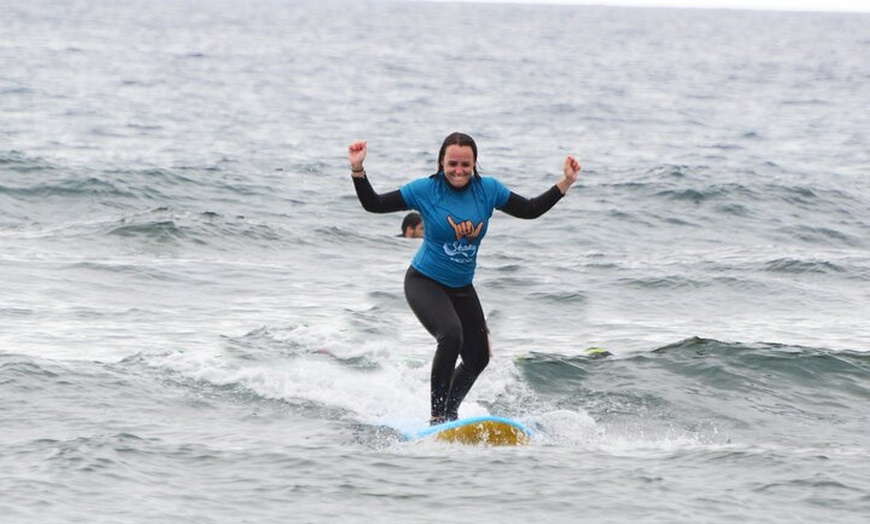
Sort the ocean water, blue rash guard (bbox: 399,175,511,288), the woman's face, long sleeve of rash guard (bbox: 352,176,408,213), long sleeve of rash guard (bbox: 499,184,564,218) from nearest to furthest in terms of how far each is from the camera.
→ the ocean water
long sleeve of rash guard (bbox: 352,176,408,213)
the woman's face
blue rash guard (bbox: 399,175,511,288)
long sleeve of rash guard (bbox: 499,184,564,218)

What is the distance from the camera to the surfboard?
396 inches

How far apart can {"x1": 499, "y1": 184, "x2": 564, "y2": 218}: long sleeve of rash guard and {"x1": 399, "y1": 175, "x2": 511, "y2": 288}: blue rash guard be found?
0.19 ft

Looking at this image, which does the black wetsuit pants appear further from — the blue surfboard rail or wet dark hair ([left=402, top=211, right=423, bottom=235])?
wet dark hair ([left=402, top=211, right=423, bottom=235])

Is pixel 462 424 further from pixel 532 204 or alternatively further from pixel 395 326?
pixel 395 326

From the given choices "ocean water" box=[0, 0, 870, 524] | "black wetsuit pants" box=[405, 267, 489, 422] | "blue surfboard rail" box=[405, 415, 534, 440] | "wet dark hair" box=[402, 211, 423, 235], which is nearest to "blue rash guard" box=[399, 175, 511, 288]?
"black wetsuit pants" box=[405, 267, 489, 422]

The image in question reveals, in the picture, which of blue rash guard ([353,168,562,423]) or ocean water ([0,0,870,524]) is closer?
ocean water ([0,0,870,524])

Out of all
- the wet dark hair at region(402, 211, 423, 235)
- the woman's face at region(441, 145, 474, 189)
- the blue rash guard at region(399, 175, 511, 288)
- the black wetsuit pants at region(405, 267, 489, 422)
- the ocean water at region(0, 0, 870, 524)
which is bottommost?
the ocean water at region(0, 0, 870, 524)

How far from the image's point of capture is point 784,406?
12.3 m

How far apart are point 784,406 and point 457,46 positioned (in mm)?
90514

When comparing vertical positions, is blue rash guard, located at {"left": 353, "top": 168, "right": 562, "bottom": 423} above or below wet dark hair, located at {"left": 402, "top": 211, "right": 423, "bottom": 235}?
above

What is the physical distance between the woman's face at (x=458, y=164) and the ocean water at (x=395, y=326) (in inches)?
74.2

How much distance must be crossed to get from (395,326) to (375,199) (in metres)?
5.53

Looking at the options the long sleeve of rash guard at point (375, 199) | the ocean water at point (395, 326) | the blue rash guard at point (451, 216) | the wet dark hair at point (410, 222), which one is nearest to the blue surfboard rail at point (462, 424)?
the ocean water at point (395, 326)

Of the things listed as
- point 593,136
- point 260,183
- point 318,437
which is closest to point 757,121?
point 593,136
